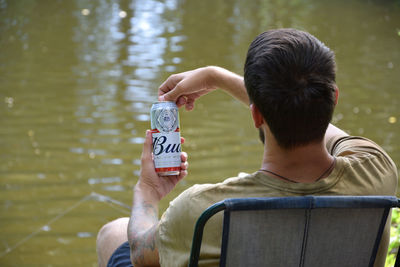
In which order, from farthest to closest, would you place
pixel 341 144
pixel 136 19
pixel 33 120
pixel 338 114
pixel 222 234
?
pixel 136 19
pixel 338 114
pixel 33 120
pixel 341 144
pixel 222 234

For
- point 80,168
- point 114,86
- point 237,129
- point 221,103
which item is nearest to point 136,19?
point 114,86

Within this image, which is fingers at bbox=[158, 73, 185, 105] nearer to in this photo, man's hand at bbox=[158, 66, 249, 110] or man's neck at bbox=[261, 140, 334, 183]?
man's hand at bbox=[158, 66, 249, 110]

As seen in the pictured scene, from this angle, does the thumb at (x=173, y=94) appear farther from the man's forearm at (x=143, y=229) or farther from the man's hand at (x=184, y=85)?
the man's forearm at (x=143, y=229)

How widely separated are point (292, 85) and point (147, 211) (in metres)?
0.62

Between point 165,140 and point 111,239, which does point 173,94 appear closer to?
point 165,140

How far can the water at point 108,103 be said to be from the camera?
3.78 meters

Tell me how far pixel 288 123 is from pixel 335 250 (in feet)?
1.15

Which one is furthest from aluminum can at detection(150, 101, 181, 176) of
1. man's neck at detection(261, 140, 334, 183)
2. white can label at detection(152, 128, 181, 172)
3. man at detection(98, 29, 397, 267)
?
man's neck at detection(261, 140, 334, 183)

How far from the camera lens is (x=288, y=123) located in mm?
1299

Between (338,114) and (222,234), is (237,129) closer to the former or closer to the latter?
(338,114)

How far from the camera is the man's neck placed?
1.35 metres

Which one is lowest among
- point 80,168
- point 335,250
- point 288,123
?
point 80,168

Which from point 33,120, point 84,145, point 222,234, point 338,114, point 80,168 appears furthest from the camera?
point 338,114

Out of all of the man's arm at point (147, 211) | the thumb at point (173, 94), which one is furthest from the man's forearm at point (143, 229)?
the thumb at point (173, 94)
